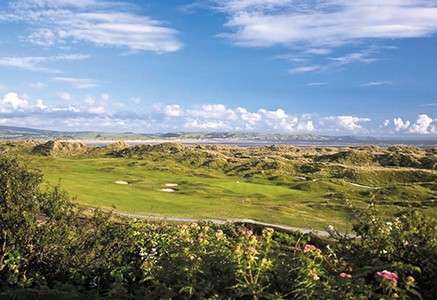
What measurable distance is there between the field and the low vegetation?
105 centimetres

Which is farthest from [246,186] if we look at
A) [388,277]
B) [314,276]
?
[388,277]

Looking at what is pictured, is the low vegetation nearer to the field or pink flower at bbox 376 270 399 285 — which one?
pink flower at bbox 376 270 399 285

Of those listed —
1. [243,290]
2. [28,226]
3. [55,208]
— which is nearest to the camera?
[243,290]

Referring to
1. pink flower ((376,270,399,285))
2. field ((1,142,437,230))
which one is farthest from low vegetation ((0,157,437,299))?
field ((1,142,437,230))

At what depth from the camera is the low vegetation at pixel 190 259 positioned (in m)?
6.67

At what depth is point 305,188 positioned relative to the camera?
6675 cm

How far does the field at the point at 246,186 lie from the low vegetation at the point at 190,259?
1.05 m

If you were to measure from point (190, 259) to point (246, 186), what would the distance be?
58.3 m

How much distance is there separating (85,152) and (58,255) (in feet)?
431

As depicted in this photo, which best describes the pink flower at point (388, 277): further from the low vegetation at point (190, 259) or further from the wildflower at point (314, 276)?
the wildflower at point (314, 276)

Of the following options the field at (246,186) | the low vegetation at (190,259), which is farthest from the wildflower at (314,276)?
the field at (246,186)

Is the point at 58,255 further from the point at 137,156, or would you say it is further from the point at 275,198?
the point at 137,156

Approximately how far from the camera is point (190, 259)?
7547mm

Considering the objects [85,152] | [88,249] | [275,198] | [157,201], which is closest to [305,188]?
[275,198]
